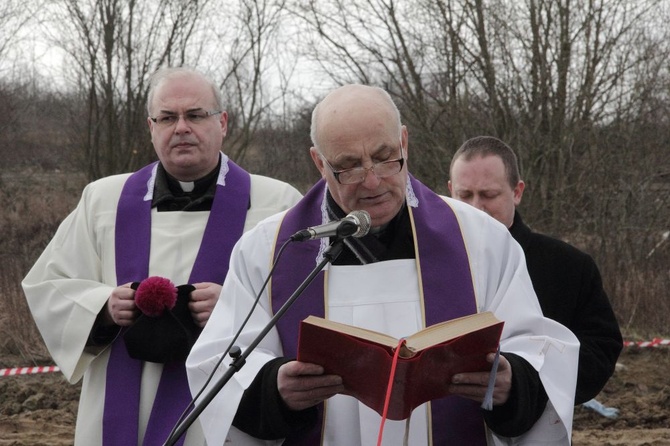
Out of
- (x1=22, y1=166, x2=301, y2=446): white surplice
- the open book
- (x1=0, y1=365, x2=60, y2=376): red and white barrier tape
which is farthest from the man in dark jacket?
(x1=0, y1=365, x2=60, y2=376): red and white barrier tape

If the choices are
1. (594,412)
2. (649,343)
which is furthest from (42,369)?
(649,343)

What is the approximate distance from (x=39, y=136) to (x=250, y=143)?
8570mm

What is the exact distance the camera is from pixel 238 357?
2521 mm

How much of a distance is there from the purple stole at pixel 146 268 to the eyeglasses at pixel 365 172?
1.34 meters

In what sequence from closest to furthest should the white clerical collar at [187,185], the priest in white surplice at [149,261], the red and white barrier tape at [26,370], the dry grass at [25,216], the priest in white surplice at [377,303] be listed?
1. the priest in white surplice at [377,303]
2. the priest in white surplice at [149,261]
3. the white clerical collar at [187,185]
4. the red and white barrier tape at [26,370]
5. the dry grass at [25,216]

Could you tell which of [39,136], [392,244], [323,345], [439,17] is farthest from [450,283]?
[39,136]

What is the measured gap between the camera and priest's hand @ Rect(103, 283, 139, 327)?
380 cm

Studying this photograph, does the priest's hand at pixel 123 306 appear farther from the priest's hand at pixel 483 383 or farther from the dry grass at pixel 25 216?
the dry grass at pixel 25 216

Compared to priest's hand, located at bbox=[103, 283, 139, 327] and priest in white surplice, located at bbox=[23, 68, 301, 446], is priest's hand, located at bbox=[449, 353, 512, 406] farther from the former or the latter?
priest's hand, located at bbox=[103, 283, 139, 327]

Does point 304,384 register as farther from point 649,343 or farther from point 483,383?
point 649,343

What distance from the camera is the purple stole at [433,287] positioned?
9.62 feet

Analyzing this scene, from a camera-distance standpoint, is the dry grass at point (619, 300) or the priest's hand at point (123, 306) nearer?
the priest's hand at point (123, 306)

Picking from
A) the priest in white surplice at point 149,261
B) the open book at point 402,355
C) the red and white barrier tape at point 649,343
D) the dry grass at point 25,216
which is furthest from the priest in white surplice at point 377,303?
the dry grass at point 25,216

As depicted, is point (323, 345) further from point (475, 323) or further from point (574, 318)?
point (574, 318)
